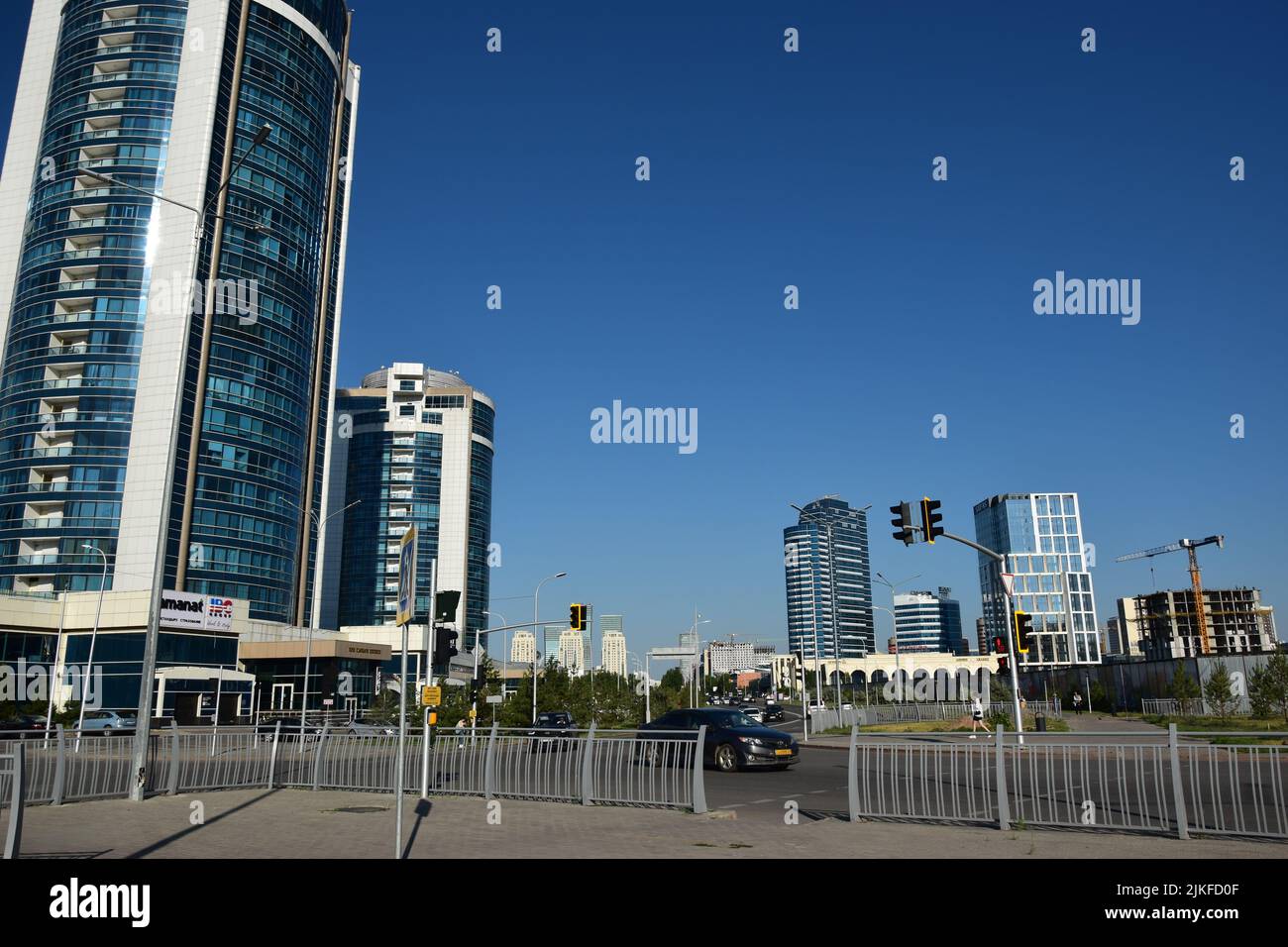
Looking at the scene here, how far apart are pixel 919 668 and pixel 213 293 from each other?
5235 inches

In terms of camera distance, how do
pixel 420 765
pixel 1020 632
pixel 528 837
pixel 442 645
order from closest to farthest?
pixel 528 837 → pixel 442 645 → pixel 420 765 → pixel 1020 632

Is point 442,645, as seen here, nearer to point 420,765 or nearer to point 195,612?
point 420,765

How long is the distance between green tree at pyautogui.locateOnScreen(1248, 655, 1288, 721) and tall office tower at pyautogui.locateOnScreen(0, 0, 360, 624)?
67619 mm

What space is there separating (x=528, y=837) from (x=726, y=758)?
11.1 m

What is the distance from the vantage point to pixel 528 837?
11.1 meters

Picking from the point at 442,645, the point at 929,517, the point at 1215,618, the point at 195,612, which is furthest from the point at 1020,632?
the point at 1215,618

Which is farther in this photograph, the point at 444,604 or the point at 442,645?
the point at 444,604

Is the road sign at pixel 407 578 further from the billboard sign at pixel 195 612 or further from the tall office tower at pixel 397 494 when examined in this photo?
the tall office tower at pixel 397 494

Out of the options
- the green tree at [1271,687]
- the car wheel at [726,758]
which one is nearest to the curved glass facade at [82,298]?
the car wheel at [726,758]

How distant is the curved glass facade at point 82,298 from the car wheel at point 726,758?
2454 inches

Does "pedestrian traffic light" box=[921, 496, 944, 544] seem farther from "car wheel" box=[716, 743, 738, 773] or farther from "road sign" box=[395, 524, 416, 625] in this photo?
"road sign" box=[395, 524, 416, 625]
